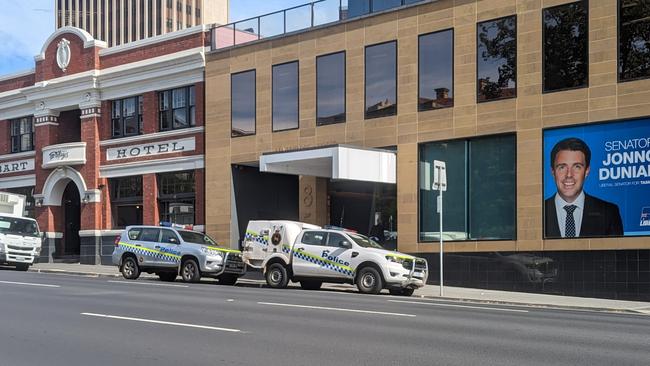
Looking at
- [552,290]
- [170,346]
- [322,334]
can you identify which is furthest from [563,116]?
[170,346]

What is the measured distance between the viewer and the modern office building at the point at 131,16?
98.5 m

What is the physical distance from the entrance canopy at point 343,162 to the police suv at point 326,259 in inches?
96.6

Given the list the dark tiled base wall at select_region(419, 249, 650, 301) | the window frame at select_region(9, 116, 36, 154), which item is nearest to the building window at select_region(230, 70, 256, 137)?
the dark tiled base wall at select_region(419, 249, 650, 301)

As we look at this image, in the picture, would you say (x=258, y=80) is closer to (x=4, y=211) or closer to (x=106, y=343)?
(x=4, y=211)

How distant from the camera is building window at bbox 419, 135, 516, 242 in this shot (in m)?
21.4

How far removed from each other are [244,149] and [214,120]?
2037 millimetres

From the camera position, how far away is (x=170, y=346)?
9.23 meters

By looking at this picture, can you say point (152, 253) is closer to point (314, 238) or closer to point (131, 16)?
point (314, 238)

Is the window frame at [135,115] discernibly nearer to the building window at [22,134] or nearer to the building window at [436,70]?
the building window at [22,134]

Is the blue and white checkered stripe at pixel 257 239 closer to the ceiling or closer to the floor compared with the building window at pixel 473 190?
closer to the floor

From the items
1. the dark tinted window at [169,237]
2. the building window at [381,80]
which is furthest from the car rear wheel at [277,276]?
the building window at [381,80]

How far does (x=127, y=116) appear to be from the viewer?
3191 centimetres

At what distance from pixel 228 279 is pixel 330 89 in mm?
7397

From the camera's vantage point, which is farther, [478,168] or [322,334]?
→ [478,168]
